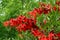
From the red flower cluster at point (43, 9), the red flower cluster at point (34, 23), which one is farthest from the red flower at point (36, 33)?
the red flower cluster at point (43, 9)

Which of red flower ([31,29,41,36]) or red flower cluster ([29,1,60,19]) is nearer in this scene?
red flower ([31,29,41,36])

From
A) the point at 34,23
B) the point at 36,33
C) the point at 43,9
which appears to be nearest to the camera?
the point at 36,33

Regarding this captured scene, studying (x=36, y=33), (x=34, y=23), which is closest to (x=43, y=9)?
(x=34, y=23)

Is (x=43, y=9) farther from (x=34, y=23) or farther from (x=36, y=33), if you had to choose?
(x=36, y=33)

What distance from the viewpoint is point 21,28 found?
9.22ft

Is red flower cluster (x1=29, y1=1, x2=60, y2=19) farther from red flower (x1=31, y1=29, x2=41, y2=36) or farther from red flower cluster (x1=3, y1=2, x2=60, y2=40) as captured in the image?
red flower (x1=31, y1=29, x2=41, y2=36)

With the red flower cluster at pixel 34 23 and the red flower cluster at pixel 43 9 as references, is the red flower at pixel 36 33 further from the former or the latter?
the red flower cluster at pixel 43 9

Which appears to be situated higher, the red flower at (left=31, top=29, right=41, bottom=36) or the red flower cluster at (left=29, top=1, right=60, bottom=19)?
the red flower cluster at (left=29, top=1, right=60, bottom=19)

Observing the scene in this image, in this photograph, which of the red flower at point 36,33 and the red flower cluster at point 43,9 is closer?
the red flower at point 36,33

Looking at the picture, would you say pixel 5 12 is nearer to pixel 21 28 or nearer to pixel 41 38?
pixel 21 28

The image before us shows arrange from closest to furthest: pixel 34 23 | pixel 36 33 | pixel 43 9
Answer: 1. pixel 36 33
2. pixel 34 23
3. pixel 43 9

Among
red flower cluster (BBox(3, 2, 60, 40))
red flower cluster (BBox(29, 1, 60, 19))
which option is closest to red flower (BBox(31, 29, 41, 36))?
red flower cluster (BBox(3, 2, 60, 40))

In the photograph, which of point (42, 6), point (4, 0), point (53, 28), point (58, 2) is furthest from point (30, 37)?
point (4, 0)

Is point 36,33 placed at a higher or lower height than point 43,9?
lower
